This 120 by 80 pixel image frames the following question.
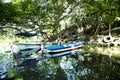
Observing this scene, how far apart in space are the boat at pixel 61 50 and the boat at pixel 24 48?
3.32ft

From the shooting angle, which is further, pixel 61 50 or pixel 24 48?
pixel 61 50

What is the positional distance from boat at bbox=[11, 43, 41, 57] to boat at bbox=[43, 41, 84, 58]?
3.32ft

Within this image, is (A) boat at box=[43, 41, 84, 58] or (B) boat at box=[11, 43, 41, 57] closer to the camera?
(B) boat at box=[11, 43, 41, 57]

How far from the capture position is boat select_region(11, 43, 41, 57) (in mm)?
22016

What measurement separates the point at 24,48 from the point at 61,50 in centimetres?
388

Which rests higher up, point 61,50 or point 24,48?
point 24,48

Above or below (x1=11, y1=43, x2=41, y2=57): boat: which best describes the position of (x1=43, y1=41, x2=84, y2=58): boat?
below

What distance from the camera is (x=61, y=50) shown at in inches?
Answer: 933

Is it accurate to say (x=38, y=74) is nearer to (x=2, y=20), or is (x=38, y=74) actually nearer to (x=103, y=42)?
(x=2, y=20)

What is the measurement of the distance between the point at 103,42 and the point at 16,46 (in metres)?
10.3

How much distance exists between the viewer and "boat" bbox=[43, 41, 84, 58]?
75.3 feet

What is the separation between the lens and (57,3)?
28797 mm

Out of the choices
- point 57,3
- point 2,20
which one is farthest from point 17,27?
point 2,20

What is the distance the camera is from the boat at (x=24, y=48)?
2202 cm
